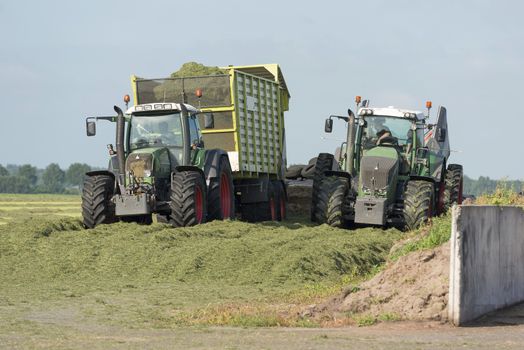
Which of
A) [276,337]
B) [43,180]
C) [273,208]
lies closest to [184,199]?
[273,208]

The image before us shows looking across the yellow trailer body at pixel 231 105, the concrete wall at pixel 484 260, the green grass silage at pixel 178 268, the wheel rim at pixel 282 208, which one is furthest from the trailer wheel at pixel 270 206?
the concrete wall at pixel 484 260

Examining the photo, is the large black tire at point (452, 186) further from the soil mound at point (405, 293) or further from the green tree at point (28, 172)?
the green tree at point (28, 172)

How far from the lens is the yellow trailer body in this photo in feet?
89.0

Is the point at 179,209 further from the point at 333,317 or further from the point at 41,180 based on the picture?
the point at 41,180

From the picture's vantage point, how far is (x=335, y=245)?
20.3 meters

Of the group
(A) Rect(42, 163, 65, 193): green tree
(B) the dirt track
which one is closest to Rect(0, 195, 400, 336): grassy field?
(B) the dirt track

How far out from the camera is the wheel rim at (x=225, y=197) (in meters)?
25.9

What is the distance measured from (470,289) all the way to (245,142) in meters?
14.4

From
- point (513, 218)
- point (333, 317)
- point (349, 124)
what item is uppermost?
point (349, 124)

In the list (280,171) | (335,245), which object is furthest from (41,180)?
(335,245)

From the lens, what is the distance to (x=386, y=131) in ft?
88.1

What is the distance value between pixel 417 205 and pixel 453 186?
4.18m

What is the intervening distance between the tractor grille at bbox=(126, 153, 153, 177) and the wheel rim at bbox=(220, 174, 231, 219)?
2.59 metres

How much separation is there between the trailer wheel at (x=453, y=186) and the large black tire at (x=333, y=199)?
356cm
